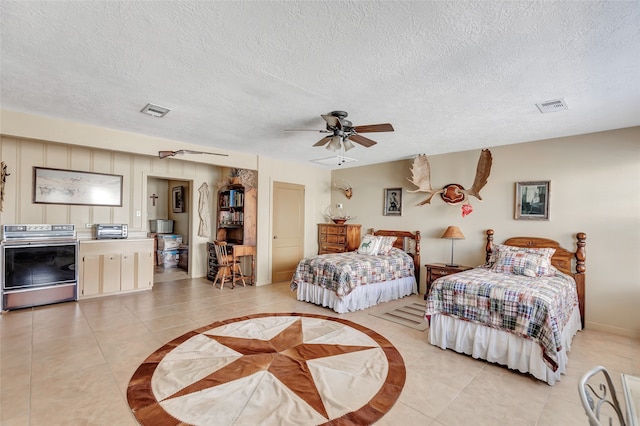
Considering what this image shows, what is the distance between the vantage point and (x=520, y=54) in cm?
219

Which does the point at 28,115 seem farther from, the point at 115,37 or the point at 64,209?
the point at 115,37

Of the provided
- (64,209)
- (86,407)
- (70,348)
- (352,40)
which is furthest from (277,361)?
(64,209)

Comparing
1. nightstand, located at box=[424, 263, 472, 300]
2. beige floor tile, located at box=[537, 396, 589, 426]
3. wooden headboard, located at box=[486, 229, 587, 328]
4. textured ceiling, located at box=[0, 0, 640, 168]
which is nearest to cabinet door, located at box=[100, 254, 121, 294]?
textured ceiling, located at box=[0, 0, 640, 168]

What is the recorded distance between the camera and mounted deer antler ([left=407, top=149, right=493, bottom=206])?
187 inches

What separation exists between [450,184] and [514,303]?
289 cm

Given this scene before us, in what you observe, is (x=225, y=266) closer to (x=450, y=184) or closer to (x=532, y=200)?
(x=450, y=184)

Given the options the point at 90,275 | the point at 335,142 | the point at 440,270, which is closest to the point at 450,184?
the point at 440,270

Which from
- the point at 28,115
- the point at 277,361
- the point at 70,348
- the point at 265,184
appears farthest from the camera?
the point at 265,184

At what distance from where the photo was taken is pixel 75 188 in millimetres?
4957

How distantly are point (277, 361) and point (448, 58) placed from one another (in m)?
3.02

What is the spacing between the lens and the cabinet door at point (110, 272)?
493 cm

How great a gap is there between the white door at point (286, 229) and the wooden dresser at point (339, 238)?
537 millimetres

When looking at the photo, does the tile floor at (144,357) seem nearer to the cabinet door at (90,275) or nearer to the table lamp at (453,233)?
the cabinet door at (90,275)

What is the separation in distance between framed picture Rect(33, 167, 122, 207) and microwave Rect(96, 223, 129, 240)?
1.50ft
